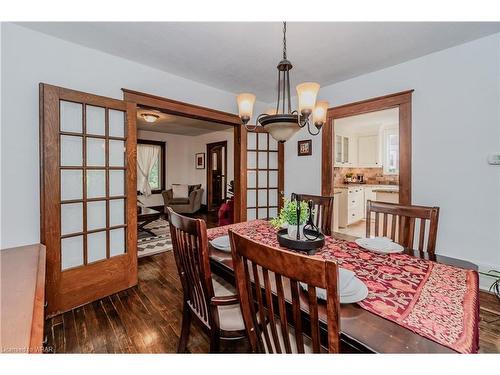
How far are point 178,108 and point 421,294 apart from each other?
A: 114 inches

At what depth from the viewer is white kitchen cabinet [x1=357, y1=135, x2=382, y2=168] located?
19.0ft

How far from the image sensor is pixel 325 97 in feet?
10.9

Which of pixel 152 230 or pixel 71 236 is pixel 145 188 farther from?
pixel 71 236

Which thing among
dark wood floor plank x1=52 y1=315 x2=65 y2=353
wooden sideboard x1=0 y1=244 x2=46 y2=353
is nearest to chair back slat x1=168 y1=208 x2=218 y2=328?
wooden sideboard x1=0 y1=244 x2=46 y2=353

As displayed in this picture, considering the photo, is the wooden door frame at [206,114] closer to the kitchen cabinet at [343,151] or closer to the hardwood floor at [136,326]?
the hardwood floor at [136,326]

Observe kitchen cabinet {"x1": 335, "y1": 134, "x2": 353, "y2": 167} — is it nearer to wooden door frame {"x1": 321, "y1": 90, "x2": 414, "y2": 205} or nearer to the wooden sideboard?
wooden door frame {"x1": 321, "y1": 90, "x2": 414, "y2": 205}

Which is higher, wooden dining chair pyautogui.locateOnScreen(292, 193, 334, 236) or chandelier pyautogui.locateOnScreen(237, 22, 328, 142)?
chandelier pyautogui.locateOnScreen(237, 22, 328, 142)

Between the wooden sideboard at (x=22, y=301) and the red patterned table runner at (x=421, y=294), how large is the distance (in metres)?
1.21

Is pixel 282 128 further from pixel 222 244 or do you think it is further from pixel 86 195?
pixel 86 195

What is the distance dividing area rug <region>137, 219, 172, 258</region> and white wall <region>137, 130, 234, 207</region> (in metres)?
2.54

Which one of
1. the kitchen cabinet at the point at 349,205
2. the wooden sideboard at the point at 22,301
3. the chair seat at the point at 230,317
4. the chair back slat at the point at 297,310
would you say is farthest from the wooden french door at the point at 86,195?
the kitchen cabinet at the point at 349,205

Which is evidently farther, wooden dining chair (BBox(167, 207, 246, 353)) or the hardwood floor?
the hardwood floor
